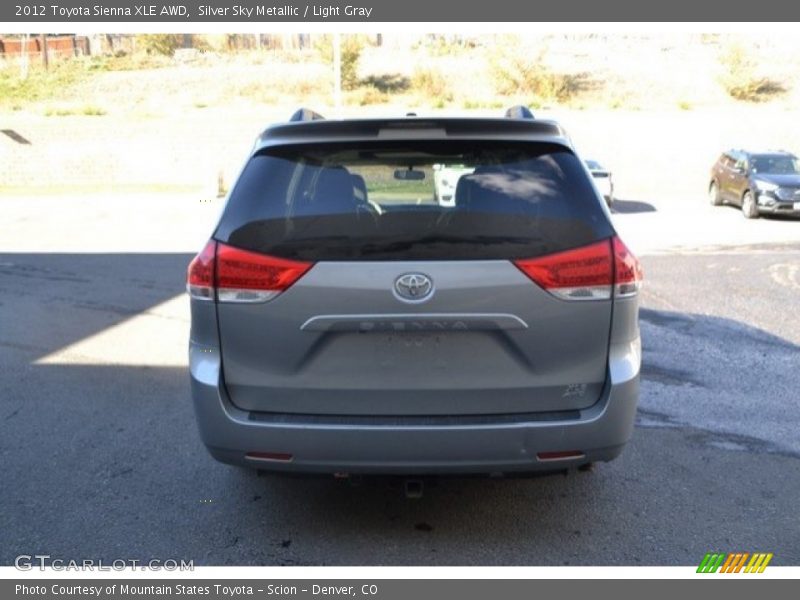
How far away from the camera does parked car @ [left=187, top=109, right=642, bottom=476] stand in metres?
3.50

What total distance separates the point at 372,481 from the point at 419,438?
60 cm

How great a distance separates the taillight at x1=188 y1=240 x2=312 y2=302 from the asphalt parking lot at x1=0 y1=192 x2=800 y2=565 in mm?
1126

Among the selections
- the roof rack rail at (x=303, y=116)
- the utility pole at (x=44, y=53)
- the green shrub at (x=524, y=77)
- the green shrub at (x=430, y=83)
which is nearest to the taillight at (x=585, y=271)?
the roof rack rail at (x=303, y=116)

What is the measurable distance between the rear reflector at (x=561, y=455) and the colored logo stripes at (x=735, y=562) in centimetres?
83

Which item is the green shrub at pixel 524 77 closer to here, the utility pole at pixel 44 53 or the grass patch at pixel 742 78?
the grass patch at pixel 742 78

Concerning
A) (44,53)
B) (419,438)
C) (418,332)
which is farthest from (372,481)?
(44,53)

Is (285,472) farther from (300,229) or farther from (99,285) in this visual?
(99,285)

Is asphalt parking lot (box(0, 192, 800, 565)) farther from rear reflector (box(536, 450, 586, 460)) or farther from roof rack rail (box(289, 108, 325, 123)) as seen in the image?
roof rack rail (box(289, 108, 325, 123))

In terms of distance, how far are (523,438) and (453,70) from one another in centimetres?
4726

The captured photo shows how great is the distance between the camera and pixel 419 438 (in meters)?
3.52

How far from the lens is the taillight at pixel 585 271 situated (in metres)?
3.52

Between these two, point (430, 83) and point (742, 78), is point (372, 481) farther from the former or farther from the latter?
point (742, 78)

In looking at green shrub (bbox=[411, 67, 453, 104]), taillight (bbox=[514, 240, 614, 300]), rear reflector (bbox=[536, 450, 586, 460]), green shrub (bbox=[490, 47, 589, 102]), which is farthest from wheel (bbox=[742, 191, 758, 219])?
green shrub (bbox=[411, 67, 453, 104])
